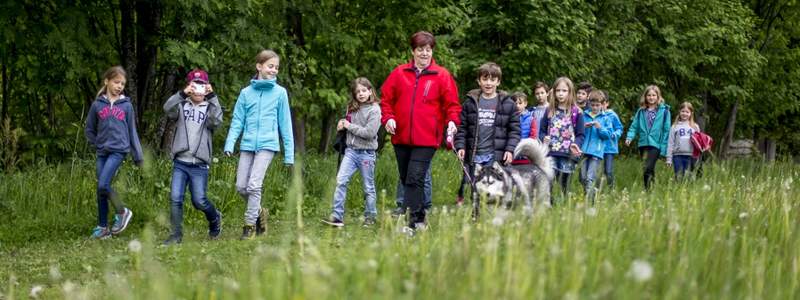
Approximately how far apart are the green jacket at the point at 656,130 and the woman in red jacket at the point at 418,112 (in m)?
5.71

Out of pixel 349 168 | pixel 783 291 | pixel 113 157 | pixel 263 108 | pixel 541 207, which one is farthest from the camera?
pixel 349 168

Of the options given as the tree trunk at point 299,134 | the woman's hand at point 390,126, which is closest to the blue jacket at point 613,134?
the woman's hand at point 390,126

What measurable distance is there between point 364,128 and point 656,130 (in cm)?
547

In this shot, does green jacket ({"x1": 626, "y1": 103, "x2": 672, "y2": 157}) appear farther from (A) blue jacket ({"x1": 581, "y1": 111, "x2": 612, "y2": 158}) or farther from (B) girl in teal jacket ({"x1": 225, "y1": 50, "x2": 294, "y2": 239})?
(B) girl in teal jacket ({"x1": 225, "y1": 50, "x2": 294, "y2": 239})

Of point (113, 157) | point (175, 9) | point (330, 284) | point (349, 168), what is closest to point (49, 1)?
point (175, 9)

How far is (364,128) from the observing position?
989 cm

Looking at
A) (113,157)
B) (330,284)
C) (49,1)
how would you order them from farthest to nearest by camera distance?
(49,1), (113,157), (330,284)

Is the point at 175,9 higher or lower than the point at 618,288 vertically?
higher

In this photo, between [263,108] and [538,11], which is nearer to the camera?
[263,108]

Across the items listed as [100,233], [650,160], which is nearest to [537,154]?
[100,233]

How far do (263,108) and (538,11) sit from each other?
11916mm

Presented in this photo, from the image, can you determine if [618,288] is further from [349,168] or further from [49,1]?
[49,1]

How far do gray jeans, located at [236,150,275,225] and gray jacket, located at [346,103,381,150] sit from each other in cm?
129

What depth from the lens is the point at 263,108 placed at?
8.78m
